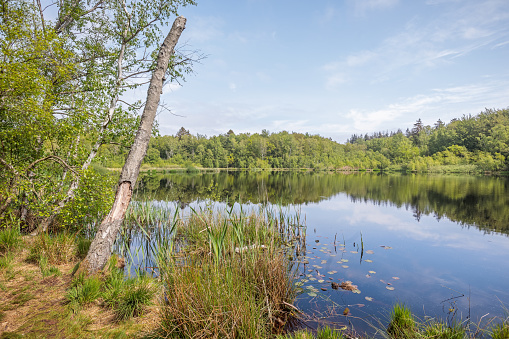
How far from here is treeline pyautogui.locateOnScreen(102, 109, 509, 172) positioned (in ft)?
171

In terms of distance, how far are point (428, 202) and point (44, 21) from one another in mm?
21116

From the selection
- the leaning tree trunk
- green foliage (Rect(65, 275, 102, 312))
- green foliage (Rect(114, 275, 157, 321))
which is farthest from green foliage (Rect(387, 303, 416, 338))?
the leaning tree trunk

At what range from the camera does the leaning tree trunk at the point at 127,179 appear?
3801 mm

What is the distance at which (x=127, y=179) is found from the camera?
3.98 m

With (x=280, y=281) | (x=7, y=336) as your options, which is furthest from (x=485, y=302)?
(x=7, y=336)

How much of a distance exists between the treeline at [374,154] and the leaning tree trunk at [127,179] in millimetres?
51622

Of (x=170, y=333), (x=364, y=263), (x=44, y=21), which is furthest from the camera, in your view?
(x=364, y=263)

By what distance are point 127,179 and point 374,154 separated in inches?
3744

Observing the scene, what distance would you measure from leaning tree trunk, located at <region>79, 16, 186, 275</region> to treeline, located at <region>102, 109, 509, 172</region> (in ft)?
169

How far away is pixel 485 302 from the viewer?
4.64m

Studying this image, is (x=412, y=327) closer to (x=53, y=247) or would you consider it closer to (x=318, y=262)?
(x=318, y=262)

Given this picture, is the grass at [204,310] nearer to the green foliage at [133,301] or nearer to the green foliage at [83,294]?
the green foliage at [133,301]

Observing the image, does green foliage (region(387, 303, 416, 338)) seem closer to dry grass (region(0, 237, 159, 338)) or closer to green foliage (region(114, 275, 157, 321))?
dry grass (region(0, 237, 159, 338))

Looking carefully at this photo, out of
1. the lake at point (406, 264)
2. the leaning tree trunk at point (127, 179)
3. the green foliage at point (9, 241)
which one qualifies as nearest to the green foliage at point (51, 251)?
the green foliage at point (9, 241)
